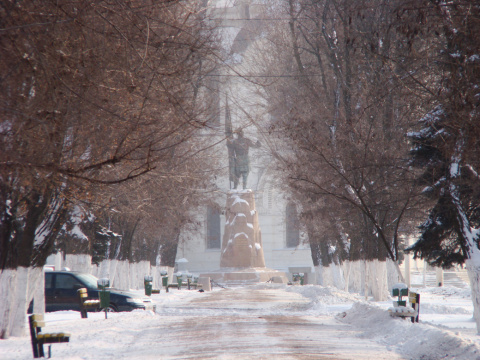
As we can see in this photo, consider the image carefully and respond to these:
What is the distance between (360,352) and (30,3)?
23.5 ft

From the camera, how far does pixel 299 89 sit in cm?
2827

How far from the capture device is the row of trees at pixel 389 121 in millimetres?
9961

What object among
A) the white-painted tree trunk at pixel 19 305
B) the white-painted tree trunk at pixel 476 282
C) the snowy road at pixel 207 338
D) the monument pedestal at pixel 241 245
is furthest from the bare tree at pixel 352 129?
the monument pedestal at pixel 241 245

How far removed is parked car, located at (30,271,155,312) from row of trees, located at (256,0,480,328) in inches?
234

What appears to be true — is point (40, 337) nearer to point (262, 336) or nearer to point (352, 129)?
point (262, 336)

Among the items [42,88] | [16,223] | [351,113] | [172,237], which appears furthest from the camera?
[172,237]

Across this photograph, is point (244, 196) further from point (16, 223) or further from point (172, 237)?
point (16, 223)

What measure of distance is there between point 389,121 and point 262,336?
10395 mm

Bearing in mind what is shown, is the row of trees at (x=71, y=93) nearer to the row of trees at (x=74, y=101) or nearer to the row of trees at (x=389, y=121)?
the row of trees at (x=74, y=101)

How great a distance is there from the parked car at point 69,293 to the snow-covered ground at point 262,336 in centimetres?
47

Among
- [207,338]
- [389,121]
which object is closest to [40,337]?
[207,338]

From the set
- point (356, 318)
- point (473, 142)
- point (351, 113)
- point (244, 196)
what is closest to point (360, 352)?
point (473, 142)

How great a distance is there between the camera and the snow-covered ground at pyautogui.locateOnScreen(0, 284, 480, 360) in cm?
1026

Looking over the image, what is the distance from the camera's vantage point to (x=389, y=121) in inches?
821
